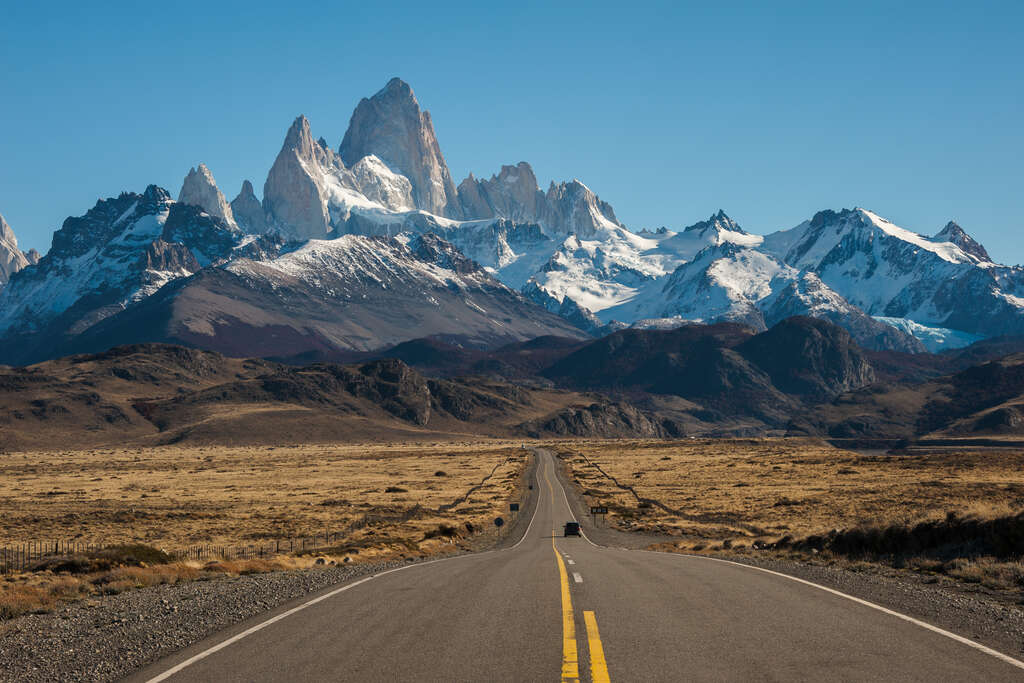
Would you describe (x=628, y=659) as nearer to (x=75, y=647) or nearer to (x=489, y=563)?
(x=75, y=647)

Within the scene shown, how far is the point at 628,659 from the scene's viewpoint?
13664mm

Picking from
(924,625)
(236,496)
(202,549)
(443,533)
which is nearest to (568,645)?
(924,625)

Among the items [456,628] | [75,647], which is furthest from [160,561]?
[456,628]

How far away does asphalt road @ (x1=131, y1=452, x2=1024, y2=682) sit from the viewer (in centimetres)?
1301

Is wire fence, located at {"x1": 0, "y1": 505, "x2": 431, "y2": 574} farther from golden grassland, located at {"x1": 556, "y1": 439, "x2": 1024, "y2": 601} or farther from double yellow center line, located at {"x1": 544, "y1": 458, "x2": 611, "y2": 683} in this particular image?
double yellow center line, located at {"x1": 544, "y1": 458, "x2": 611, "y2": 683}

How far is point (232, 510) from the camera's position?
7519 centimetres


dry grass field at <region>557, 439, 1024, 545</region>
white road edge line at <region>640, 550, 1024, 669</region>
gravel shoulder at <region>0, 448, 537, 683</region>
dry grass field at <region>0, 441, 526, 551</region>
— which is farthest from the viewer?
dry grass field at <region>0, 441, 526, 551</region>

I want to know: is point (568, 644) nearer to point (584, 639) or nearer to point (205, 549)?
point (584, 639)

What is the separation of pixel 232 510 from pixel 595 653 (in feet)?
217

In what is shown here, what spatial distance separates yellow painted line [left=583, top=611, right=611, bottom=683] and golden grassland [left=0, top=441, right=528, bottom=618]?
12.1 meters

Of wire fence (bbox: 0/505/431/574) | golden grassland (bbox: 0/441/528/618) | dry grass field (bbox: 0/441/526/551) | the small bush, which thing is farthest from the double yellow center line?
the small bush

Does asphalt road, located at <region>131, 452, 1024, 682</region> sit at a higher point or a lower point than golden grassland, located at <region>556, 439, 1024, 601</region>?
higher

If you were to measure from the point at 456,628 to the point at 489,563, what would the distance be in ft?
47.0

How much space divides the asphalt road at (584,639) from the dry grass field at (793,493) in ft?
43.1
